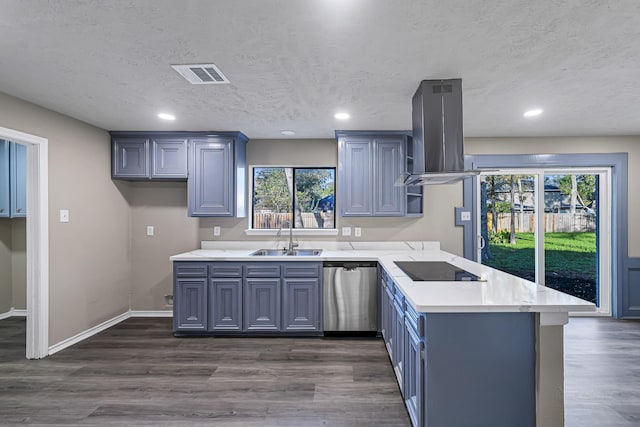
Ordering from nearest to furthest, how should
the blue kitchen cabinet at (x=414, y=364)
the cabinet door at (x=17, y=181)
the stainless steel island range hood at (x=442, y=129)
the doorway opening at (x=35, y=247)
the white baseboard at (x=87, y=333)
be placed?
the blue kitchen cabinet at (x=414, y=364), the stainless steel island range hood at (x=442, y=129), the doorway opening at (x=35, y=247), the white baseboard at (x=87, y=333), the cabinet door at (x=17, y=181)

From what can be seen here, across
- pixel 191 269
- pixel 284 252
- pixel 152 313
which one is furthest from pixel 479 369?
pixel 152 313

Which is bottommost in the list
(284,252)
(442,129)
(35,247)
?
(284,252)

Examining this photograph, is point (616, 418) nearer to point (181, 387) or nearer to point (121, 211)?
point (181, 387)

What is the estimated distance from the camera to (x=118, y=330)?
3.91 m

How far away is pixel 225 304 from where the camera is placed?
3.70 meters

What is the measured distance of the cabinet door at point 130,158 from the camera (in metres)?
4.09

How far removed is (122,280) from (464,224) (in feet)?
14.4

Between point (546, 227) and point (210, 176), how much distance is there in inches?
170

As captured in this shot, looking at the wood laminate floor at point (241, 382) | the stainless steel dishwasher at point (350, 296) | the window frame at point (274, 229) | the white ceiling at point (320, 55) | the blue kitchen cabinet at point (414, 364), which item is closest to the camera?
the white ceiling at point (320, 55)

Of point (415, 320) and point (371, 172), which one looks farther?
point (371, 172)

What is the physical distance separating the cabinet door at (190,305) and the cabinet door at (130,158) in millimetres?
1443

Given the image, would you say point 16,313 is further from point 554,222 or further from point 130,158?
point 554,222

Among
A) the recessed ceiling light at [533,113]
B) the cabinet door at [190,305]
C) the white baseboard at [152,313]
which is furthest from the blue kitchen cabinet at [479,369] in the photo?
the white baseboard at [152,313]

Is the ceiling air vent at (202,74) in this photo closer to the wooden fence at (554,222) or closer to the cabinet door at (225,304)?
the cabinet door at (225,304)
